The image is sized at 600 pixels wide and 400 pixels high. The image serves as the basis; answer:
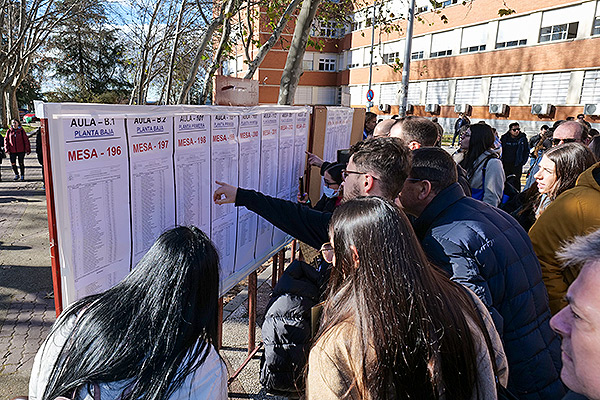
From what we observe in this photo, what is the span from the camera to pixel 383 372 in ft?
3.54

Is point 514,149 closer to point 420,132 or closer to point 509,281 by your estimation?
point 420,132

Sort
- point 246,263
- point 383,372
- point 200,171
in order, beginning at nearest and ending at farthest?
point 383,372, point 200,171, point 246,263

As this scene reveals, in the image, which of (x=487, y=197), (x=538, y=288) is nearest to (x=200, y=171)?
(x=538, y=288)

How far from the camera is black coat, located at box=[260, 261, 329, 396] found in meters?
2.24

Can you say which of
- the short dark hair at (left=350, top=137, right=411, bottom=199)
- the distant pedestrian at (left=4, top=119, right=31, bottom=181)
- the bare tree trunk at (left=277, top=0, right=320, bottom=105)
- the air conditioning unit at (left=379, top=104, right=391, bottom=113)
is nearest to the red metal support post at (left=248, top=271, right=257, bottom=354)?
the short dark hair at (left=350, top=137, right=411, bottom=199)

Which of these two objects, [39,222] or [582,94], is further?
[582,94]

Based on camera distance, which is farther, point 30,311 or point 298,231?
point 30,311

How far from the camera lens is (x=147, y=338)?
1226 mm

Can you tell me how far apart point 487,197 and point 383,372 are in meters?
3.39

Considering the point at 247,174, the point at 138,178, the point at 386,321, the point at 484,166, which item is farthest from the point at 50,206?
the point at 484,166

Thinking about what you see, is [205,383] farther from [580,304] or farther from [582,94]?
[582,94]

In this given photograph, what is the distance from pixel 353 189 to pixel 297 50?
13.4ft

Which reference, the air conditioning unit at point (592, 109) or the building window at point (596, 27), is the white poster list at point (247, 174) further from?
the building window at point (596, 27)

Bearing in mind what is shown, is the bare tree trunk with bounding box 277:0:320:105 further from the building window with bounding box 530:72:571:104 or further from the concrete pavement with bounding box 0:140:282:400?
the building window with bounding box 530:72:571:104
